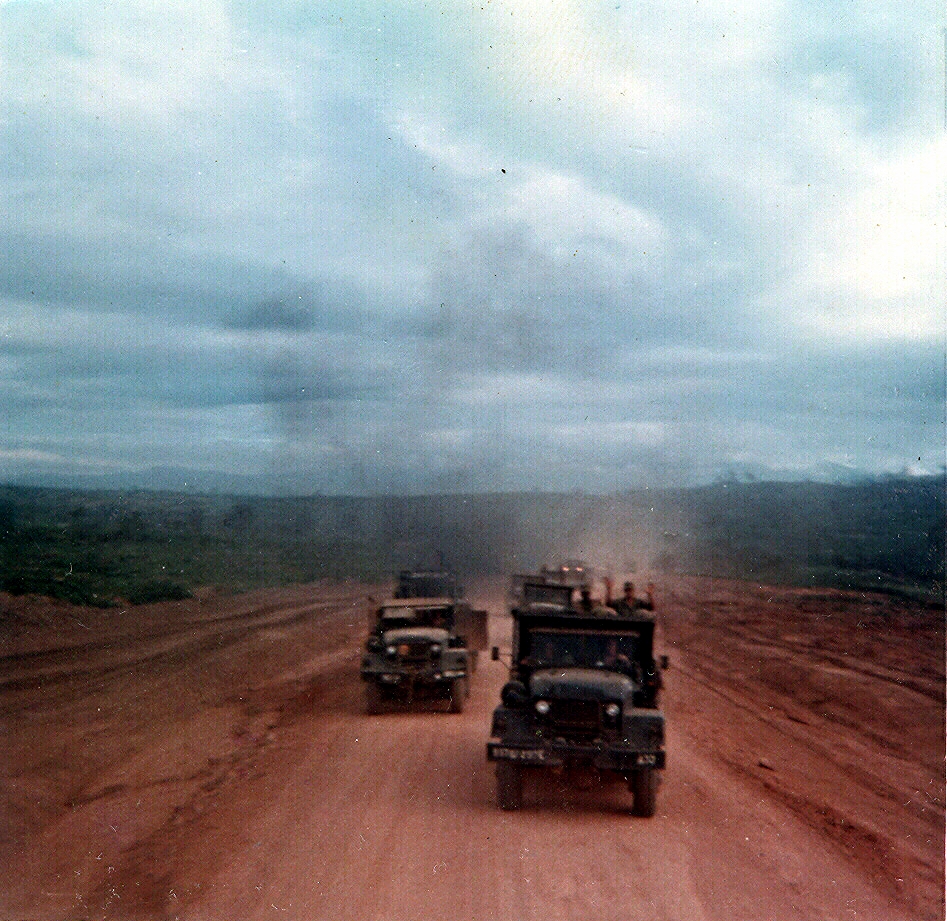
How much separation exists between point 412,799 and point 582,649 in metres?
2.93

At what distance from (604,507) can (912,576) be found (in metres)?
25.5

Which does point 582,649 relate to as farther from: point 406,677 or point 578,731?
point 406,677

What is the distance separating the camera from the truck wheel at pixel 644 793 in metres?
10.8

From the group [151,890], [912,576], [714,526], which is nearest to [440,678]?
[151,890]

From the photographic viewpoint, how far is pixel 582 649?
11.9m

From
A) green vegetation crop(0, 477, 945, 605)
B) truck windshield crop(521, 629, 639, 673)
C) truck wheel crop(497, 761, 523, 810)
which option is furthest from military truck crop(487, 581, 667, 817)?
green vegetation crop(0, 477, 945, 605)

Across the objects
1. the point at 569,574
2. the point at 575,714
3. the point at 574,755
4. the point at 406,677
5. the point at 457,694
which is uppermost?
the point at 569,574

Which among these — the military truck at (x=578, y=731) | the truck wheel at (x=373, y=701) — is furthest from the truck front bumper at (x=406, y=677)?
the military truck at (x=578, y=731)

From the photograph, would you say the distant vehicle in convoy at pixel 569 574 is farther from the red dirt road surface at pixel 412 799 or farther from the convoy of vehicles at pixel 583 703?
the convoy of vehicles at pixel 583 703

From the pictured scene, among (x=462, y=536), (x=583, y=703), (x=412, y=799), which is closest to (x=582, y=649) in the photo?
(x=583, y=703)

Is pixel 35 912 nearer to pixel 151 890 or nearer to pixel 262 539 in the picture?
pixel 151 890

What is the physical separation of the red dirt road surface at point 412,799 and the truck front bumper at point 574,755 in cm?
70

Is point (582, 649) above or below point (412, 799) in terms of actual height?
above

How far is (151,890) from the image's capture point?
9.25 meters
